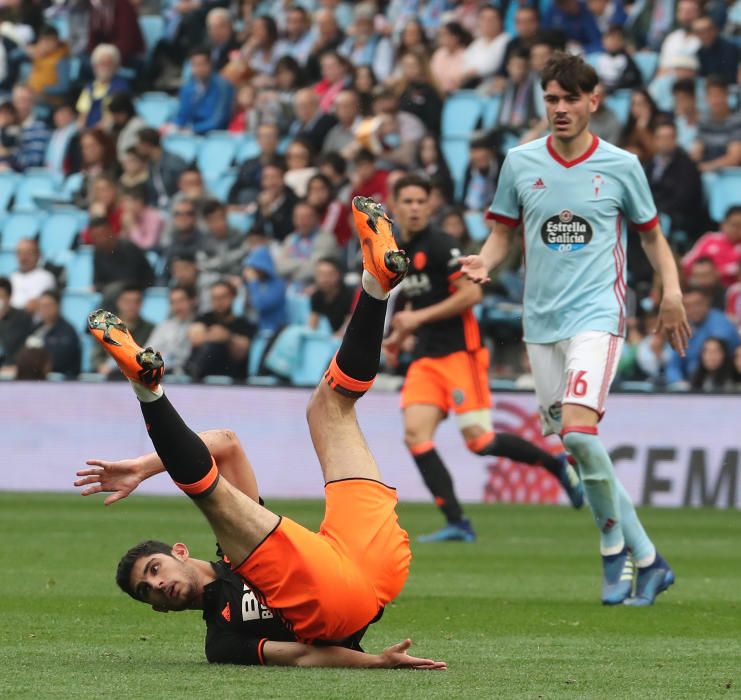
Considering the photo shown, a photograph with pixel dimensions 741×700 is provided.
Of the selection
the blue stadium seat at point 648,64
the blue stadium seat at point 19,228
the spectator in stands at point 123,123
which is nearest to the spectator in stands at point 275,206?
the spectator in stands at point 123,123

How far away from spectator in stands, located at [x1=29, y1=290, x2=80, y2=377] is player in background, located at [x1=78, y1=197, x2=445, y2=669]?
480 inches

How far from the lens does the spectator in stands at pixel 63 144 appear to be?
24.1 metres

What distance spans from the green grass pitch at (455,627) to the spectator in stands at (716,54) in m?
6.75

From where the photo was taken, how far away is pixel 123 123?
76.4ft

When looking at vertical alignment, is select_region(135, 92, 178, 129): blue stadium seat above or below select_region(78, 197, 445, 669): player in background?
above

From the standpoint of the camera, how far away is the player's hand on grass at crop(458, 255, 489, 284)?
8.65 m

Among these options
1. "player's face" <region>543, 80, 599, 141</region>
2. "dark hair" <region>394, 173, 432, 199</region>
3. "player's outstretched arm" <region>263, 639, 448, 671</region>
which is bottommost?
"player's outstretched arm" <region>263, 639, 448, 671</region>

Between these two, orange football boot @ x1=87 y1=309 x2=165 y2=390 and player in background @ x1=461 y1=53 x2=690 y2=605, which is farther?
player in background @ x1=461 y1=53 x2=690 y2=605

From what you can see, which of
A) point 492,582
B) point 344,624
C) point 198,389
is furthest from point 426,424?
point 344,624

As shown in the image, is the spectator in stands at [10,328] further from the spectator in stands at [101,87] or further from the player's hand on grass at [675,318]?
the player's hand on grass at [675,318]

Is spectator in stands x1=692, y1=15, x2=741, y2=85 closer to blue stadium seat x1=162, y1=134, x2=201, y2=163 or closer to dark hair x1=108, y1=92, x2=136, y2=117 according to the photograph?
blue stadium seat x1=162, y1=134, x2=201, y2=163

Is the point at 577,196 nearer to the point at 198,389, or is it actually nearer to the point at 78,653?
the point at 78,653

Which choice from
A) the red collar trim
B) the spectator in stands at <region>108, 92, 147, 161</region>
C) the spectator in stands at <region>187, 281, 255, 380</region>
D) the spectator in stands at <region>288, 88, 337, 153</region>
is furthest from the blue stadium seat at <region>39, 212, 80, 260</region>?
the red collar trim

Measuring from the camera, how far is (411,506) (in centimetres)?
1678
